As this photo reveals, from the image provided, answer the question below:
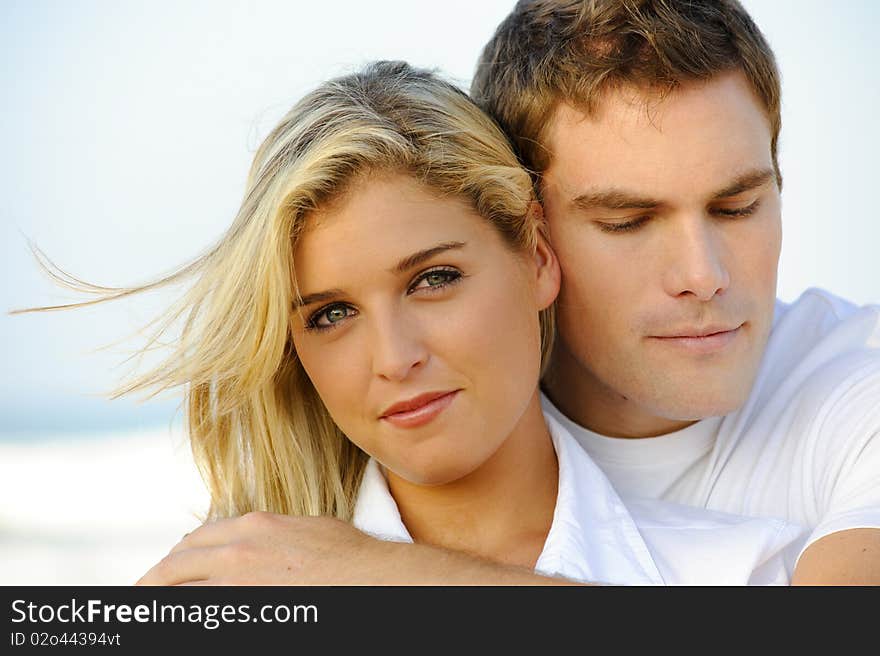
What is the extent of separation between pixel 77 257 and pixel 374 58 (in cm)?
827

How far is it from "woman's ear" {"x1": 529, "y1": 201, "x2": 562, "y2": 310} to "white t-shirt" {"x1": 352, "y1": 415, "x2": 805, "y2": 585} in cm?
36

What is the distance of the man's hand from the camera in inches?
93.8

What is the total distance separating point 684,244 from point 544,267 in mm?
368

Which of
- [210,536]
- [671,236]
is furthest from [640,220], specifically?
[210,536]

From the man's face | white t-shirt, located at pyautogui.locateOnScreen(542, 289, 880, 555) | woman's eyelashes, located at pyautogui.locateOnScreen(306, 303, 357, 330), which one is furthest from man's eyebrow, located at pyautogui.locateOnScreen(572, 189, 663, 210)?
woman's eyelashes, located at pyautogui.locateOnScreen(306, 303, 357, 330)

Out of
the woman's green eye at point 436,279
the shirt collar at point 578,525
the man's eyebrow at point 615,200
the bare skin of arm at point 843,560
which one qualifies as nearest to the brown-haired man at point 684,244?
the man's eyebrow at point 615,200

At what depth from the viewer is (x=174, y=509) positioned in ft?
31.9

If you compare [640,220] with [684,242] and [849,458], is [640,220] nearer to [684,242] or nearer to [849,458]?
[684,242]

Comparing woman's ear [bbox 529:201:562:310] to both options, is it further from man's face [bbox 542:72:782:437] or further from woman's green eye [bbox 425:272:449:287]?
woman's green eye [bbox 425:272:449:287]

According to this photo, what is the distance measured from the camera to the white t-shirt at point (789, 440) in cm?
296

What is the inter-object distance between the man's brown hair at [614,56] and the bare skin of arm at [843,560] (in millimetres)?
1205

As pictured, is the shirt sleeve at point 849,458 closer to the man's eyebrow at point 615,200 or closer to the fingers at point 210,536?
the man's eyebrow at point 615,200
